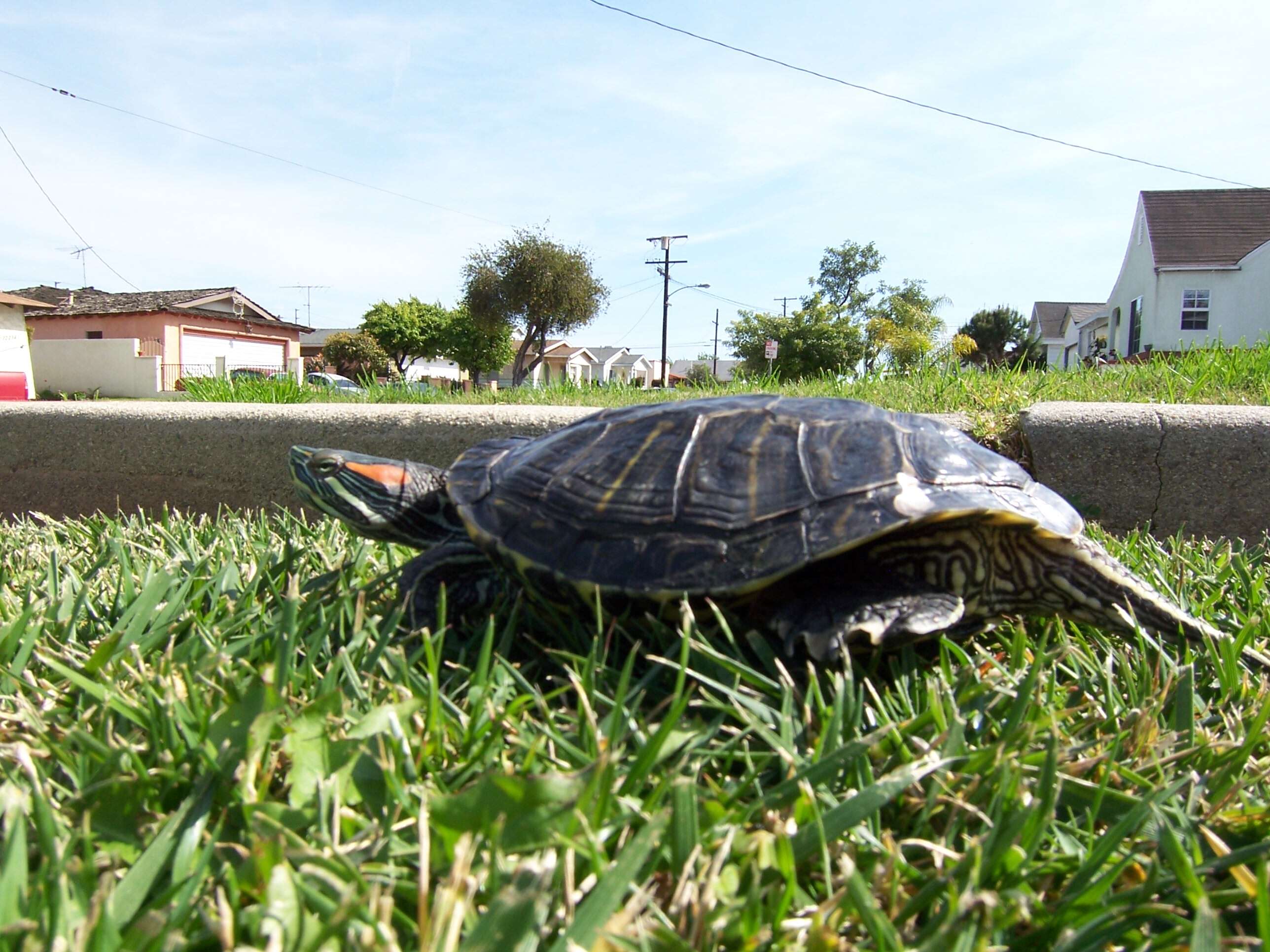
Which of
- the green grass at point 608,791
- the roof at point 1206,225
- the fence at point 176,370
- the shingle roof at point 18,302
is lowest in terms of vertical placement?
the green grass at point 608,791

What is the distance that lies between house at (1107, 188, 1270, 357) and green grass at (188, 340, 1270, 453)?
95.0ft

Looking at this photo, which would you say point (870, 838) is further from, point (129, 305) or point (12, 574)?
point (129, 305)

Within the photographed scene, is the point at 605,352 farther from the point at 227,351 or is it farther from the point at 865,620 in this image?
the point at 865,620

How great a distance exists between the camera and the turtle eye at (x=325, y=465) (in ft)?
6.57

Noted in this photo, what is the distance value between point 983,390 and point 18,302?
3159cm

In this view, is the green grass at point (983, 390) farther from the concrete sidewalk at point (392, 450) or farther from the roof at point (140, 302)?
the roof at point (140, 302)

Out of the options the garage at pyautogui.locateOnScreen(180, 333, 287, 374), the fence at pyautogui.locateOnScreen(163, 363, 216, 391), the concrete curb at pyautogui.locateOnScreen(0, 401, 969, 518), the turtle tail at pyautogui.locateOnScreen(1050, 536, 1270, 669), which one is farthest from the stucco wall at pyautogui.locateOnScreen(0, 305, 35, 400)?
the turtle tail at pyautogui.locateOnScreen(1050, 536, 1270, 669)

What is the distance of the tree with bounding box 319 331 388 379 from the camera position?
49969 mm

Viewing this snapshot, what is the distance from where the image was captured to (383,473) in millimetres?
2025

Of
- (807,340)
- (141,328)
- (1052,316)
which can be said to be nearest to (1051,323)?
(1052,316)

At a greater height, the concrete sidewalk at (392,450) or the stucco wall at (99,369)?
the stucco wall at (99,369)

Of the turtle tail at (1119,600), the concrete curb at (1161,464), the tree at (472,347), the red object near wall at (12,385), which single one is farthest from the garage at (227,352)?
the turtle tail at (1119,600)

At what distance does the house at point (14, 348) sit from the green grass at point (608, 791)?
29.9 meters

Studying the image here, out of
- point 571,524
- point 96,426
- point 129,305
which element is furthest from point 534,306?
point 571,524
